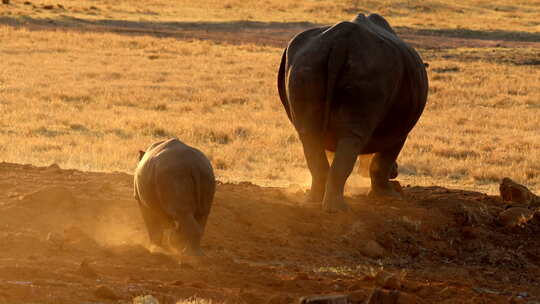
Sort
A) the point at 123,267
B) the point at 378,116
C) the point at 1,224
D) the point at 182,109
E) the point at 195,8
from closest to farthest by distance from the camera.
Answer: the point at 123,267 → the point at 1,224 → the point at 378,116 → the point at 182,109 → the point at 195,8

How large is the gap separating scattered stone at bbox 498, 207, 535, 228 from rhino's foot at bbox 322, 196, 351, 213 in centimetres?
188

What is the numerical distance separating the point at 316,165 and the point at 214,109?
13.9m

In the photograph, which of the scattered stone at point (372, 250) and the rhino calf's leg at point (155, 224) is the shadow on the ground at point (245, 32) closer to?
the scattered stone at point (372, 250)

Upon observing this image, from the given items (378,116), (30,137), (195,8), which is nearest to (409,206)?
(378,116)

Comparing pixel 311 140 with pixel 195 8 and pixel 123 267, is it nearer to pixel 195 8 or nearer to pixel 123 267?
pixel 123 267

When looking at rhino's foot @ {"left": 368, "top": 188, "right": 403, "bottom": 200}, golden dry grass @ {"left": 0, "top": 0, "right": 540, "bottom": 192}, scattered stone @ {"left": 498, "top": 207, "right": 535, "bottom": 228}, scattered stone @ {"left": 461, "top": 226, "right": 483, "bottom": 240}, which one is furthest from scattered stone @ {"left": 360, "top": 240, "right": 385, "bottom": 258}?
golden dry grass @ {"left": 0, "top": 0, "right": 540, "bottom": 192}

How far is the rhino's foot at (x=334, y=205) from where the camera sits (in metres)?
11.3

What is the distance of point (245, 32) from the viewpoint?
55531 millimetres

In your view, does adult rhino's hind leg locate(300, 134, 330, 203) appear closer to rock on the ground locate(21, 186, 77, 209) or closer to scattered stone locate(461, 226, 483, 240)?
scattered stone locate(461, 226, 483, 240)

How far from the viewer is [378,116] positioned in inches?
450

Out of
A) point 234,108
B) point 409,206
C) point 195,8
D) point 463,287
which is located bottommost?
point 195,8

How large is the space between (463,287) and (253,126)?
14.5 m

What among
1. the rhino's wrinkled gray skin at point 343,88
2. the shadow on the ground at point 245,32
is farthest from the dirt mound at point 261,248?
the shadow on the ground at point 245,32

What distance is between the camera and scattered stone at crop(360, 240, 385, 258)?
10023mm
